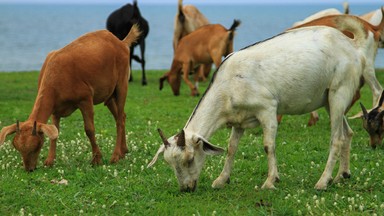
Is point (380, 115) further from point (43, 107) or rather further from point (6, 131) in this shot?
point (6, 131)

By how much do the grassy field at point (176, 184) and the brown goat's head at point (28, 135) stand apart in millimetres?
371

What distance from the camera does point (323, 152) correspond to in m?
11.5

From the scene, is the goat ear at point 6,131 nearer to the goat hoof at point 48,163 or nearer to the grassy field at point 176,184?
the grassy field at point 176,184

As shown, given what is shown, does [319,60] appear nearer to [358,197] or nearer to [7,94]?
[358,197]

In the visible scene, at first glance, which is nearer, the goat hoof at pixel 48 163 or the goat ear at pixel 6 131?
the goat ear at pixel 6 131

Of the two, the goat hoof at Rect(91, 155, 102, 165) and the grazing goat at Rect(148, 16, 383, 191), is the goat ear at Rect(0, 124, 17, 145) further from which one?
the grazing goat at Rect(148, 16, 383, 191)

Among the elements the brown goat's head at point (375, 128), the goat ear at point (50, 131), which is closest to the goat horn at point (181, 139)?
the goat ear at point (50, 131)

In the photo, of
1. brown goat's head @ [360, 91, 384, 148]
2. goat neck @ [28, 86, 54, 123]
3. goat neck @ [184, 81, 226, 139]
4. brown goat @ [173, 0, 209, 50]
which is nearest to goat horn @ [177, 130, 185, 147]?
goat neck @ [184, 81, 226, 139]

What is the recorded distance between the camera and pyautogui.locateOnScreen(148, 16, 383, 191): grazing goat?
8.97 meters

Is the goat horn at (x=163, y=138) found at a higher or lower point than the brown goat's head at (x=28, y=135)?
higher

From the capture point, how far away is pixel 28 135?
32.6ft

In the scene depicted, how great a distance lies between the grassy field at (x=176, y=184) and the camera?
8.54 metres

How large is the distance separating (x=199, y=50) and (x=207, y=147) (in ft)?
35.4

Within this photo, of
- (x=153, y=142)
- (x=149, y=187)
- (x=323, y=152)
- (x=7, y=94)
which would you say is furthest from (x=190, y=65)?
(x=149, y=187)
